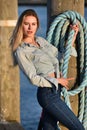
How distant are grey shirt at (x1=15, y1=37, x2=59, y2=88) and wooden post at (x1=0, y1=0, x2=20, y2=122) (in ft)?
4.33

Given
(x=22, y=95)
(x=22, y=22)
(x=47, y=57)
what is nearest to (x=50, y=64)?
(x=47, y=57)

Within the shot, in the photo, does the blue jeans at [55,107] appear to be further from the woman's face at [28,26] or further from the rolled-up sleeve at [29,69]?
the woman's face at [28,26]

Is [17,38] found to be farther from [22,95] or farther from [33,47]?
[22,95]

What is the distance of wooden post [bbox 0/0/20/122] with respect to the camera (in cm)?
539

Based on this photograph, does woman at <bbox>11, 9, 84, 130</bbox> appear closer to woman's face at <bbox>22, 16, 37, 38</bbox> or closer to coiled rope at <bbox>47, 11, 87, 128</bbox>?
woman's face at <bbox>22, 16, 37, 38</bbox>

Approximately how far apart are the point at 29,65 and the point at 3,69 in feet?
5.50

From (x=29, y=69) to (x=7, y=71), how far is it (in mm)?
1673

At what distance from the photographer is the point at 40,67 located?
399 centimetres

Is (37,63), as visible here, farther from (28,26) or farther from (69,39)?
(69,39)

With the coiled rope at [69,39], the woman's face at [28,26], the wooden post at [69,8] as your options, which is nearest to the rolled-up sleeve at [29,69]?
the woman's face at [28,26]

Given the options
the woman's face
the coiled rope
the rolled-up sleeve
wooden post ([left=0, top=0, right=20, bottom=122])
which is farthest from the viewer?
wooden post ([left=0, top=0, right=20, bottom=122])

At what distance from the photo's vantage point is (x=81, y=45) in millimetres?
4430

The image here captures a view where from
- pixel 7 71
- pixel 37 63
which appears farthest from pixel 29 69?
pixel 7 71

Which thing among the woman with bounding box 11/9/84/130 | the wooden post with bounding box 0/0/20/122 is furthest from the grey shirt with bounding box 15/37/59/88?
the wooden post with bounding box 0/0/20/122
